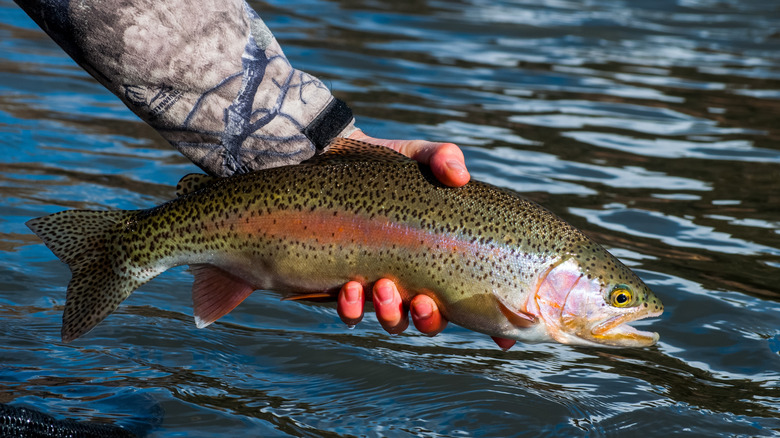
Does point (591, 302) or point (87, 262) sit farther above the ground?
point (591, 302)

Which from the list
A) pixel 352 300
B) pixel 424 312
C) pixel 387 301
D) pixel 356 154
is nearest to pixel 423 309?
pixel 424 312

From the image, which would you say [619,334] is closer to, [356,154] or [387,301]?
[387,301]

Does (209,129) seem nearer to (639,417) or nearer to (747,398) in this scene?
(639,417)

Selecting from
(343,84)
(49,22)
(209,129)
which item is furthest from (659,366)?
(343,84)

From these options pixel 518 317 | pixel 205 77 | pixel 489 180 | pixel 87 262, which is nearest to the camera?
pixel 518 317

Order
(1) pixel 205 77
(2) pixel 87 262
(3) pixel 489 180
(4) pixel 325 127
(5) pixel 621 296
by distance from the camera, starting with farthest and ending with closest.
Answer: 1. (3) pixel 489 180
2. (4) pixel 325 127
3. (1) pixel 205 77
4. (2) pixel 87 262
5. (5) pixel 621 296

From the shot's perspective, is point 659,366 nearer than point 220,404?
No

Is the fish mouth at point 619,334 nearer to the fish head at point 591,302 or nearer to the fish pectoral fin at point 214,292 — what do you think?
the fish head at point 591,302
